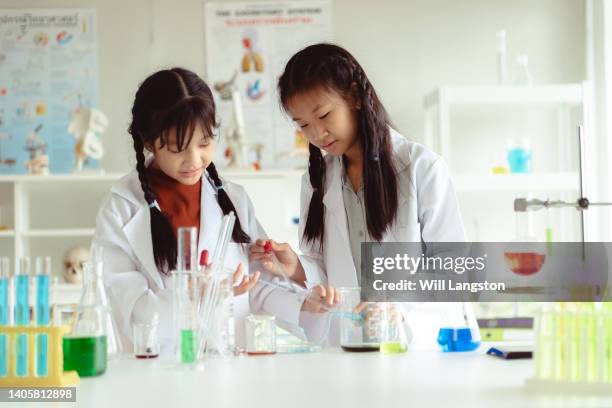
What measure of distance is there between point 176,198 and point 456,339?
0.72m

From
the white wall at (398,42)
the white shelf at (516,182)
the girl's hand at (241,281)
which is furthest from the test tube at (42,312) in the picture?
the white wall at (398,42)

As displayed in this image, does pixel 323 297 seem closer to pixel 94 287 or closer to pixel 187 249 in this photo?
pixel 187 249

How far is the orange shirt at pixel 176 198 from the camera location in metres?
1.92

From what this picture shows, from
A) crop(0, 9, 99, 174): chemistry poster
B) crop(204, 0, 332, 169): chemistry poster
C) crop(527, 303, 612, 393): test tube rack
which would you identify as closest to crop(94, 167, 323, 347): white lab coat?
crop(527, 303, 612, 393): test tube rack

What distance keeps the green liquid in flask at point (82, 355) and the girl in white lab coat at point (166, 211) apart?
35 cm

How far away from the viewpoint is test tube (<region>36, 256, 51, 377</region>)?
1.27 m

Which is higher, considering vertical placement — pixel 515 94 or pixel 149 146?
pixel 515 94

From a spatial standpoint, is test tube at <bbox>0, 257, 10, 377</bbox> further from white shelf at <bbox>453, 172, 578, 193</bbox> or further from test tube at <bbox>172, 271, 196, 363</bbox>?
white shelf at <bbox>453, 172, 578, 193</bbox>

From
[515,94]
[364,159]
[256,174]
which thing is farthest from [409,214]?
[515,94]

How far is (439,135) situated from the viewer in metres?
3.80

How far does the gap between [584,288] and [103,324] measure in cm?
81

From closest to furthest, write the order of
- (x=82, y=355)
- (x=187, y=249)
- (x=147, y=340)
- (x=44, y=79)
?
(x=82, y=355), (x=187, y=249), (x=147, y=340), (x=44, y=79)

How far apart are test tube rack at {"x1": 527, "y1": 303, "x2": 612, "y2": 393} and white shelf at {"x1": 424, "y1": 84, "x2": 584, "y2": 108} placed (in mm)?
2645

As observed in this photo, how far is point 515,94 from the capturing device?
3.86m
